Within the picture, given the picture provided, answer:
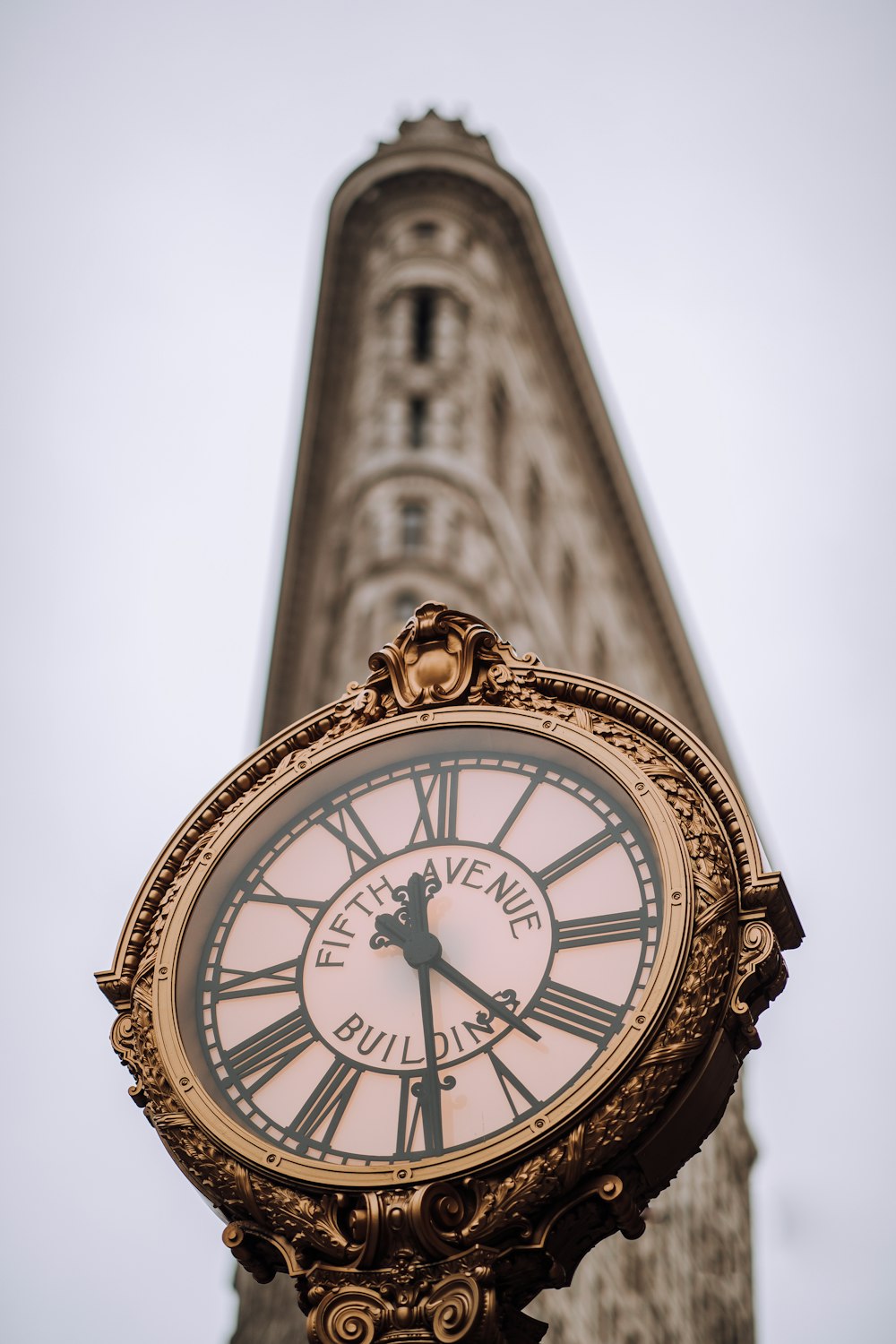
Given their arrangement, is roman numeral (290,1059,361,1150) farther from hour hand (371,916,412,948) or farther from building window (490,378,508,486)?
building window (490,378,508,486)

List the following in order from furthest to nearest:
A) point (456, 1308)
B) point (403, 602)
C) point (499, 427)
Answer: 1. point (499, 427)
2. point (403, 602)
3. point (456, 1308)

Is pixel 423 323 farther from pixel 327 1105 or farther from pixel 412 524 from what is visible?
pixel 327 1105

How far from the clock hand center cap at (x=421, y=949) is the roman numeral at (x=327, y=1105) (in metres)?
0.22

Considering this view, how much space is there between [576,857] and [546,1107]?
0.55 m

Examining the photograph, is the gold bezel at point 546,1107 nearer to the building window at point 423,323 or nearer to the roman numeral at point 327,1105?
the roman numeral at point 327,1105

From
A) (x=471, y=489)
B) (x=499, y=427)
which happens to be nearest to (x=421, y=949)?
(x=471, y=489)

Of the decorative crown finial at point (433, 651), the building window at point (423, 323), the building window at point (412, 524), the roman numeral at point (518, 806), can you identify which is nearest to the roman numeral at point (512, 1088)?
Answer: the roman numeral at point (518, 806)

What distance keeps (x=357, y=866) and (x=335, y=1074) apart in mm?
477

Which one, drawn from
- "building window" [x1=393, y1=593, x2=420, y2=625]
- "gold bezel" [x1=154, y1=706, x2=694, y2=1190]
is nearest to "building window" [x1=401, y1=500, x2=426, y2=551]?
"building window" [x1=393, y1=593, x2=420, y2=625]

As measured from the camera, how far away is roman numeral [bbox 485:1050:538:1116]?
3213 millimetres

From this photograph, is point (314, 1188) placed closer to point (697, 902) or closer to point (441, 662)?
point (697, 902)

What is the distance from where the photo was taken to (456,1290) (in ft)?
10.1

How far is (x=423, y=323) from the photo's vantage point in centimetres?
3547

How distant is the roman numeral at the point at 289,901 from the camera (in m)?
3.68
